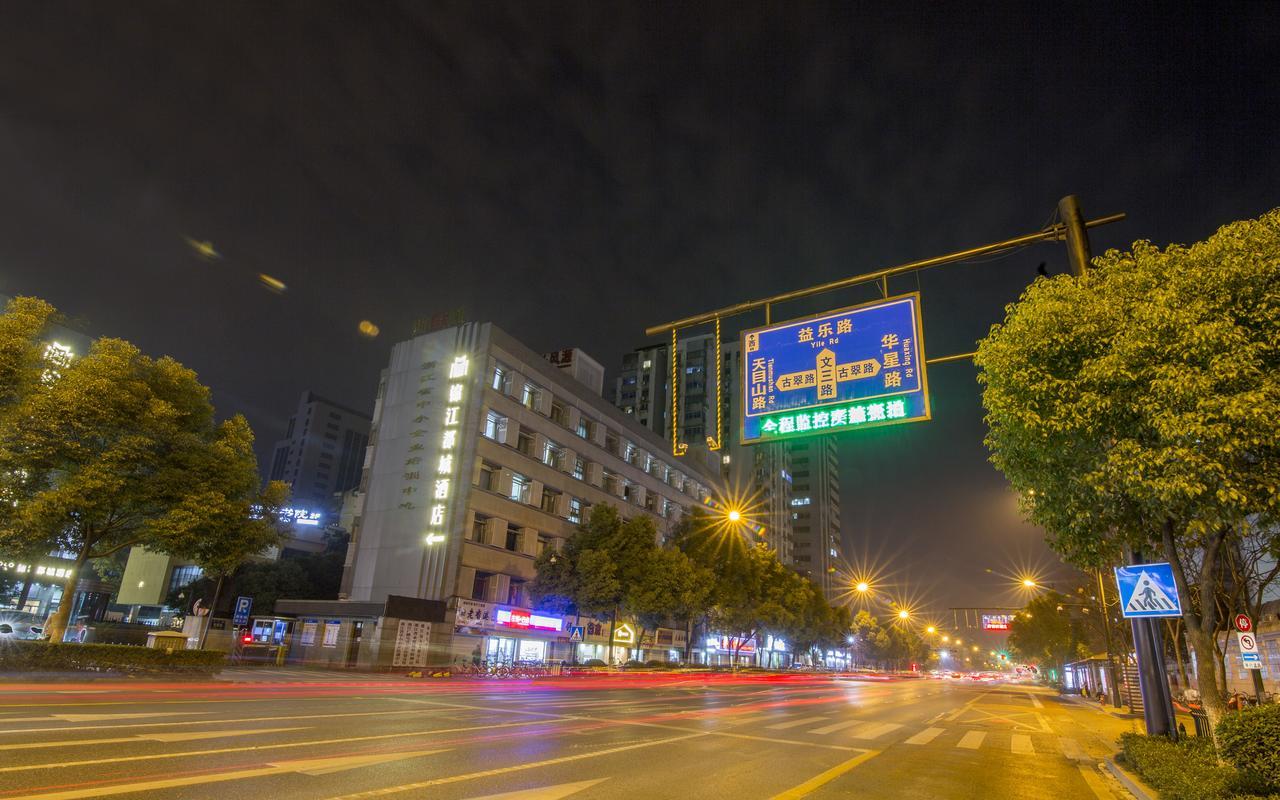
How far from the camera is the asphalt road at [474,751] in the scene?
829 cm

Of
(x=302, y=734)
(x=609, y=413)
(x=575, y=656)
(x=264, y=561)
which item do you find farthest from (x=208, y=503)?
(x=264, y=561)

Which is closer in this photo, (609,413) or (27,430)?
(27,430)

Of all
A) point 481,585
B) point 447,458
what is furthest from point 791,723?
point 447,458

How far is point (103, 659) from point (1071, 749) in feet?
98.2

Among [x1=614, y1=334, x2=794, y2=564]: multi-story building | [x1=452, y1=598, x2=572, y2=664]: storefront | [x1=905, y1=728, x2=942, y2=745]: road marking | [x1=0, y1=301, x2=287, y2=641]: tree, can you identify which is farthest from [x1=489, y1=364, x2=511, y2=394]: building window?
[x1=614, y1=334, x2=794, y2=564]: multi-story building

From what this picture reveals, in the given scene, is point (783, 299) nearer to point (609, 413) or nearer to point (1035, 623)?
point (609, 413)

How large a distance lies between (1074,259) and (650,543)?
134ft

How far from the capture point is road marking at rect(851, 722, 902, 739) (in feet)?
60.4

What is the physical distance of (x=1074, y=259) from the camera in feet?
40.9

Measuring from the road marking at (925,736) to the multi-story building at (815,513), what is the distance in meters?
132

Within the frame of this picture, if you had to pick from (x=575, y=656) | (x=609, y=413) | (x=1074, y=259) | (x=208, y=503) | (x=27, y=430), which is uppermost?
(x=609, y=413)

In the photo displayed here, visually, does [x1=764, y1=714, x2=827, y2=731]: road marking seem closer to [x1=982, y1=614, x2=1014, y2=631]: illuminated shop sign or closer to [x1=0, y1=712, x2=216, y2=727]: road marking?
[x1=0, y1=712, x2=216, y2=727]: road marking

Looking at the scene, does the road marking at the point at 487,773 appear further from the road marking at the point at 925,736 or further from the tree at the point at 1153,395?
the tree at the point at 1153,395

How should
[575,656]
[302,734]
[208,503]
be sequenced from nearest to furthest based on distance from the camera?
[302,734], [208,503], [575,656]
